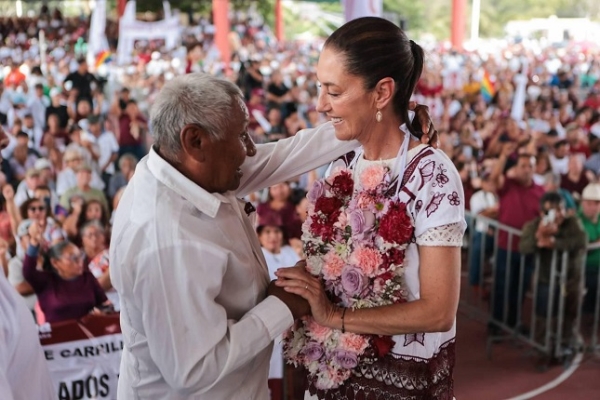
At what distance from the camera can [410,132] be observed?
89.6 inches

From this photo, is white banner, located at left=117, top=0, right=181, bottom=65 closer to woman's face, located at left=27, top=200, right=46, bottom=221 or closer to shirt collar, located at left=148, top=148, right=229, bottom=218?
woman's face, located at left=27, top=200, right=46, bottom=221

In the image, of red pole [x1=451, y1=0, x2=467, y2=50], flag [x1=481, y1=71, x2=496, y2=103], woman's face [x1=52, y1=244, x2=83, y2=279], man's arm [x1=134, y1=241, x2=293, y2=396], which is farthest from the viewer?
red pole [x1=451, y1=0, x2=467, y2=50]

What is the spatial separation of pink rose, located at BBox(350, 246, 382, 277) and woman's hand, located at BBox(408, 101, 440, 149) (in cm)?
36

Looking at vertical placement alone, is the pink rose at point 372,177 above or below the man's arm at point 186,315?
above

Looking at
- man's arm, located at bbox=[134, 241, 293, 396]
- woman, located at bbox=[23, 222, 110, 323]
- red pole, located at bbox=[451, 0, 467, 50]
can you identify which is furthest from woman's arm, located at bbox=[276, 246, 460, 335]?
red pole, located at bbox=[451, 0, 467, 50]

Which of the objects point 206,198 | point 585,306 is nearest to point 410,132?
point 206,198

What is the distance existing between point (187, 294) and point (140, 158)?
24.4 feet

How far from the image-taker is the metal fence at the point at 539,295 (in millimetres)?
6113

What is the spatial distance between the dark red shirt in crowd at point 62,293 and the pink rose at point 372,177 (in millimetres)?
3026

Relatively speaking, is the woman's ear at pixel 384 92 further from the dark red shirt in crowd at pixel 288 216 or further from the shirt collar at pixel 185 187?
the dark red shirt in crowd at pixel 288 216

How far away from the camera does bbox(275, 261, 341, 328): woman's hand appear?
87.0 inches

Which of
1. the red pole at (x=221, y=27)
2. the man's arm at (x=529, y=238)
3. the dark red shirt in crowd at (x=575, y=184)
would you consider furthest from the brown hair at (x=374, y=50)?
the red pole at (x=221, y=27)

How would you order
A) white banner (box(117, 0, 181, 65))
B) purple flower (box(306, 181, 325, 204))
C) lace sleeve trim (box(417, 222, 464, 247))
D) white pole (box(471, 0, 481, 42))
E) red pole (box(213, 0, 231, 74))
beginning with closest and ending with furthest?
lace sleeve trim (box(417, 222, 464, 247)) → purple flower (box(306, 181, 325, 204)) → white banner (box(117, 0, 181, 65)) → red pole (box(213, 0, 231, 74)) → white pole (box(471, 0, 481, 42))

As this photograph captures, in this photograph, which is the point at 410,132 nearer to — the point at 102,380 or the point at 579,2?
the point at 102,380
